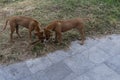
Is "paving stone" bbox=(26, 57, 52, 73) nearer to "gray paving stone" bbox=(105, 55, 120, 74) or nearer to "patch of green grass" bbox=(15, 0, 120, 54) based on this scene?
"patch of green grass" bbox=(15, 0, 120, 54)

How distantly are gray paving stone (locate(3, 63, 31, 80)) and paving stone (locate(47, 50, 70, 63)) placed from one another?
417 millimetres

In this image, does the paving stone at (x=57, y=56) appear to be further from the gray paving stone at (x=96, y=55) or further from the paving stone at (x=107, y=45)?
the paving stone at (x=107, y=45)

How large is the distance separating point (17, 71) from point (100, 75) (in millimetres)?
1140

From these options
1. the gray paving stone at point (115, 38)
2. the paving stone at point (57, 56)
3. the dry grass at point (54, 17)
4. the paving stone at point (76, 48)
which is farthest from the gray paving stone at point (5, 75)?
the gray paving stone at point (115, 38)

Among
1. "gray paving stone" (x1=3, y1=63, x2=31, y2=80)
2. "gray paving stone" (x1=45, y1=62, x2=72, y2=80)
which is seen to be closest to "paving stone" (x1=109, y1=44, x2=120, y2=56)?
"gray paving stone" (x1=45, y1=62, x2=72, y2=80)

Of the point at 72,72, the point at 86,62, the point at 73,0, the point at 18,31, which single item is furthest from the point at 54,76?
the point at 73,0

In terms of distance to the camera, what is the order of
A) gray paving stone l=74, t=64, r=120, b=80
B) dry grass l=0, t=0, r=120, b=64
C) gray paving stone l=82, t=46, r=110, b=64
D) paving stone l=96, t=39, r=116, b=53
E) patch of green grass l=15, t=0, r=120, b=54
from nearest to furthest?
gray paving stone l=74, t=64, r=120, b=80 < gray paving stone l=82, t=46, r=110, b=64 < dry grass l=0, t=0, r=120, b=64 < paving stone l=96, t=39, r=116, b=53 < patch of green grass l=15, t=0, r=120, b=54

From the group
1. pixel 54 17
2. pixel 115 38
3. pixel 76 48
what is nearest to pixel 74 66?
pixel 76 48

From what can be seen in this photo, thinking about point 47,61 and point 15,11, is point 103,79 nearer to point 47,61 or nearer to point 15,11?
point 47,61

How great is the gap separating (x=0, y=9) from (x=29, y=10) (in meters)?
0.68

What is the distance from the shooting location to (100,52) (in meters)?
3.78

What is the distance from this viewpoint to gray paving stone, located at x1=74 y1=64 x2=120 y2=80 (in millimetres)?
3238

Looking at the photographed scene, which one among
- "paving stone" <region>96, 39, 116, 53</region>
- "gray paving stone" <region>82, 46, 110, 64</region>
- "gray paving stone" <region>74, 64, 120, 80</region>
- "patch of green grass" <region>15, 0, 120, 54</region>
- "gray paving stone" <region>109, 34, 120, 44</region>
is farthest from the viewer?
"patch of green grass" <region>15, 0, 120, 54</region>

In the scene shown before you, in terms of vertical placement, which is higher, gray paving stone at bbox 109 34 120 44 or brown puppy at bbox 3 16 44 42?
brown puppy at bbox 3 16 44 42
